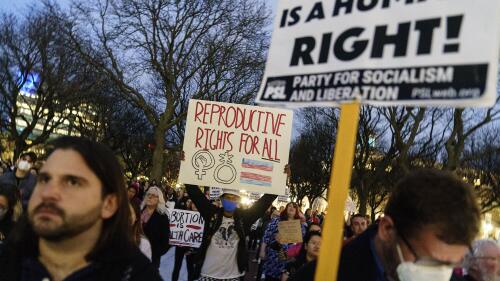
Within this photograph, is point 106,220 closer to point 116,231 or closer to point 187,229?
point 116,231

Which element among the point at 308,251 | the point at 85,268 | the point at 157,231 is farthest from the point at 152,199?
the point at 85,268

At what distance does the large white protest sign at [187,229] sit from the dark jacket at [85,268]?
8.34m

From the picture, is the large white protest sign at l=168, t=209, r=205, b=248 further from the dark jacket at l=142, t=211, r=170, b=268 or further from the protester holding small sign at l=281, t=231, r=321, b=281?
the protester holding small sign at l=281, t=231, r=321, b=281

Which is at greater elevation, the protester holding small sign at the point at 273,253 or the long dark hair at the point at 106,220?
the long dark hair at the point at 106,220

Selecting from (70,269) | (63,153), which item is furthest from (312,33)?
(70,269)

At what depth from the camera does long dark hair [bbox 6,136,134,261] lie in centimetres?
211

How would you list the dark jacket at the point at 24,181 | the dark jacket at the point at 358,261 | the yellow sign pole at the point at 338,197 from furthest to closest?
1. the dark jacket at the point at 24,181
2. the dark jacket at the point at 358,261
3. the yellow sign pole at the point at 338,197

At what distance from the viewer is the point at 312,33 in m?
2.39

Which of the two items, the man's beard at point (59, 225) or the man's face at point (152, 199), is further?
the man's face at point (152, 199)

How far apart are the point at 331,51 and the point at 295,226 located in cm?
622

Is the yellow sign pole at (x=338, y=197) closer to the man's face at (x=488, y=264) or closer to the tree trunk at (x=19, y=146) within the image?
the man's face at (x=488, y=264)

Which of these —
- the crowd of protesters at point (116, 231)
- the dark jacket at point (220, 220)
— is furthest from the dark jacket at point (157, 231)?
Result: the crowd of protesters at point (116, 231)

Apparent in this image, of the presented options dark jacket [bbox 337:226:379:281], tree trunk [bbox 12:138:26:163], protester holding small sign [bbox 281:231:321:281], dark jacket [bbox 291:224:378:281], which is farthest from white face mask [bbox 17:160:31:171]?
tree trunk [bbox 12:138:26:163]

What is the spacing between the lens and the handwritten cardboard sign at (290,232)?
8.19m
